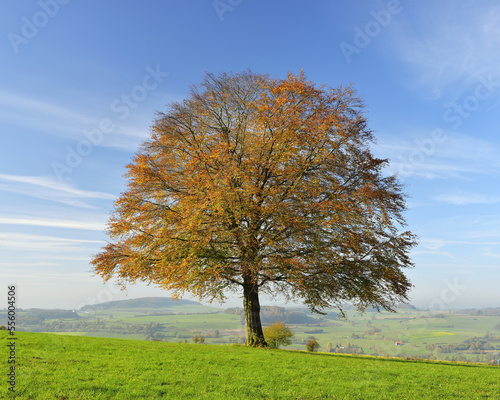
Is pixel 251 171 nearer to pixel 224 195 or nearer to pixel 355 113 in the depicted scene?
pixel 224 195

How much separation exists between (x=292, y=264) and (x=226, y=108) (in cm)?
1065

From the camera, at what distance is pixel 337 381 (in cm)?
1165

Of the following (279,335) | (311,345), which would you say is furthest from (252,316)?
(311,345)

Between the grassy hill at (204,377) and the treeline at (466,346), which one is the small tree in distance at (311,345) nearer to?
the grassy hill at (204,377)

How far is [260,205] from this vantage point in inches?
768

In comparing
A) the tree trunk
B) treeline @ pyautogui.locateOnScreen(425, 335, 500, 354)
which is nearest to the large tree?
the tree trunk

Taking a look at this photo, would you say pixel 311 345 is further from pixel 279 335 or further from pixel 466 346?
pixel 466 346

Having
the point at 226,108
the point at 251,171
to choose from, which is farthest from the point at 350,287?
the point at 226,108

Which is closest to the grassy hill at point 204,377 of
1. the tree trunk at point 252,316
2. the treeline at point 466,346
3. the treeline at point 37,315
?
the tree trunk at point 252,316

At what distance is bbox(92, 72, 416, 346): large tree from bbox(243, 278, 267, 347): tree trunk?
0.21 ft

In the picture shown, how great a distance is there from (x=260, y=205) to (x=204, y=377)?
10130mm

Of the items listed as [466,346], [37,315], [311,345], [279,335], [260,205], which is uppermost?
[260,205]

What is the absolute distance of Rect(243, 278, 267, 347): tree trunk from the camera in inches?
811

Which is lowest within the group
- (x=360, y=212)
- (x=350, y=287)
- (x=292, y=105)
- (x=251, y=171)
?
(x=350, y=287)
